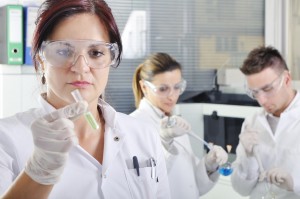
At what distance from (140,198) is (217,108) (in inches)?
67.3

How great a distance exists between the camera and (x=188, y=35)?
3176 millimetres

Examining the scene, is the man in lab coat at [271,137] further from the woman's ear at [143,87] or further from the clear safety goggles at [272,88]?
the woman's ear at [143,87]

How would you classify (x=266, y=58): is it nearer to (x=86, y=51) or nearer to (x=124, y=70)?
(x=124, y=70)

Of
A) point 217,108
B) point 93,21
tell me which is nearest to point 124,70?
point 217,108

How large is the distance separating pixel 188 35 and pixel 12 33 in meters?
1.12

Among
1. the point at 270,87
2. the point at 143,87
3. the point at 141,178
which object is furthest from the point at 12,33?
the point at 141,178

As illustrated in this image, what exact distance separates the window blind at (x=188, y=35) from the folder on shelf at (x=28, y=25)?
17.9 inches

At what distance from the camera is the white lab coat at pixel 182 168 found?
2301 mm

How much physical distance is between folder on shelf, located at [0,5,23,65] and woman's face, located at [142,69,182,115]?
666mm

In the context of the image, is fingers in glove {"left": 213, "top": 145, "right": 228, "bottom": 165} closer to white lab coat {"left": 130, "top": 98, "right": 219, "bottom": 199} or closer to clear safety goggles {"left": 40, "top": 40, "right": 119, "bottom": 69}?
white lab coat {"left": 130, "top": 98, "right": 219, "bottom": 199}

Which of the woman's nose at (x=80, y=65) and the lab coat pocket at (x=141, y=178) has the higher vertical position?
the woman's nose at (x=80, y=65)

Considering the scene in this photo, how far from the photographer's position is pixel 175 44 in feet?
10.2

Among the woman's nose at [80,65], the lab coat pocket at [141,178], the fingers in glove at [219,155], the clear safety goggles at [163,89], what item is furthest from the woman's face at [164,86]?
the woman's nose at [80,65]

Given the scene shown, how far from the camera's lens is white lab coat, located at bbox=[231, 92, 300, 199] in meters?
2.30
